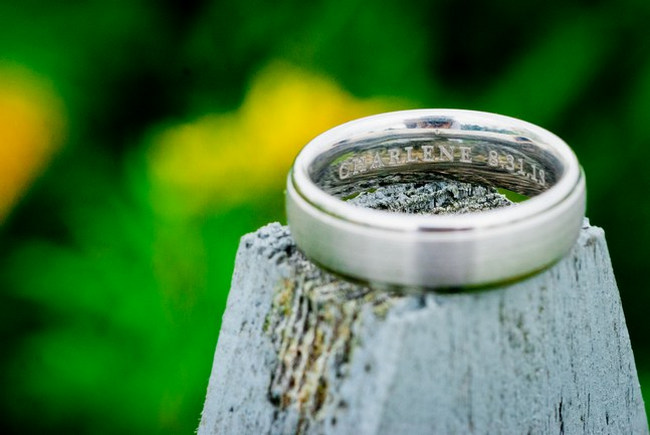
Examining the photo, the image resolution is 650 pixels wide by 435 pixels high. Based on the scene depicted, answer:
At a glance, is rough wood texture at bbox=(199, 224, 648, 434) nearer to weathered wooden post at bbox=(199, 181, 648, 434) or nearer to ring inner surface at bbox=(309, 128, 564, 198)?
weathered wooden post at bbox=(199, 181, 648, 434)

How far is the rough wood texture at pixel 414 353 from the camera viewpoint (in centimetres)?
54

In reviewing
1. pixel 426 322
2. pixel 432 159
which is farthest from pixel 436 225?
pixel 432 159

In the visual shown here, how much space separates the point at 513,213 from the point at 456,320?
9 cm

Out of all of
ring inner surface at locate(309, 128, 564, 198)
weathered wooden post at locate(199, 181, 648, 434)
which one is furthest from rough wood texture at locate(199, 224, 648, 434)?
ring inner surface at locate(309, 128, 564, 198)

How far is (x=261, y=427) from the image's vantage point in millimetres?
629

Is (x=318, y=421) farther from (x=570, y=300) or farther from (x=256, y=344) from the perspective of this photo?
(x=570, y=300)

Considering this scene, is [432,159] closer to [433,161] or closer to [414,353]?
[433,161]

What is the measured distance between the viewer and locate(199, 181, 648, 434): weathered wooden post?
54 cm

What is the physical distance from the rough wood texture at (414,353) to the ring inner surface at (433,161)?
0.34 ft

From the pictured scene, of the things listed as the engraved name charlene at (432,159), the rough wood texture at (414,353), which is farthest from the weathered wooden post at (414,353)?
the engraved name charlene at (432,159)

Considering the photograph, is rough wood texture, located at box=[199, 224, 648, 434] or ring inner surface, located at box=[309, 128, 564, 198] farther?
ring inner surface, located at box=[309, 128, 564, 198]

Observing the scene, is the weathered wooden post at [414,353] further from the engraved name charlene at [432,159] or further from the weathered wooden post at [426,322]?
the engraved name charlene at [432,159]

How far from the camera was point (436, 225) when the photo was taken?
532mm

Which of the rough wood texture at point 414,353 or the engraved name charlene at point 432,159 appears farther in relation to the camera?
the engraved name charlene at point 432,159
